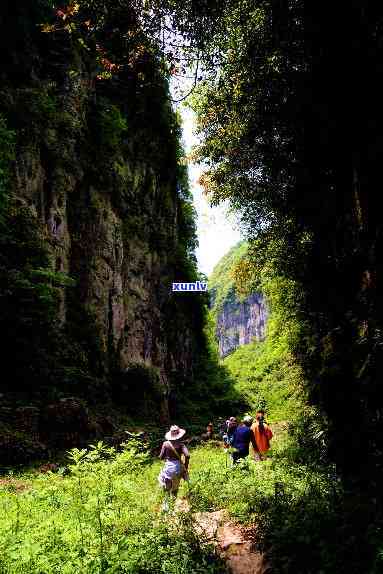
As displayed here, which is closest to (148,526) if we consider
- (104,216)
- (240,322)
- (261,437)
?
(261,437)

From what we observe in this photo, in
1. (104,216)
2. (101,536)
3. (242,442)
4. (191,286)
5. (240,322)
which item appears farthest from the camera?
(240,322)

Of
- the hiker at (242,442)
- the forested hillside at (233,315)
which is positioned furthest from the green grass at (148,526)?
the forested hillside at (233,315)

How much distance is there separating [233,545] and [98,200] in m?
17.8

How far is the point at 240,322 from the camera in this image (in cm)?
13712

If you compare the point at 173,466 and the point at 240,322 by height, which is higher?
the point at 240,322

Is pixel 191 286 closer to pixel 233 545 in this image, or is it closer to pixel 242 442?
pixel 242 442

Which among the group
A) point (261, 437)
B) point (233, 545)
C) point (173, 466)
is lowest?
point (233, 545)

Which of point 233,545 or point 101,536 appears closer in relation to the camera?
point 101,536

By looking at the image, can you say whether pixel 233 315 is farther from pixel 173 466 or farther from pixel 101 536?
pixel 101 536

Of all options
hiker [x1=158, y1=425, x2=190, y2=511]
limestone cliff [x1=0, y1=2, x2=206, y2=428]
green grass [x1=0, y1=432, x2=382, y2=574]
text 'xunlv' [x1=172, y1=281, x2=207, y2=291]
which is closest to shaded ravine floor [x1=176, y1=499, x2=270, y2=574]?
green grass [x1=0, y1=432, x2=382, y2=574]

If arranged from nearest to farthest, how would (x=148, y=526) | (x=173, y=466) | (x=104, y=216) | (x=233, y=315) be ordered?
(x=148, y=526)
(x=173, y=466)
(x=104, y=216)
(x=233, y=315)

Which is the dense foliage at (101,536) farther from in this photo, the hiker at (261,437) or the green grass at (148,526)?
the hiker at (261,437)

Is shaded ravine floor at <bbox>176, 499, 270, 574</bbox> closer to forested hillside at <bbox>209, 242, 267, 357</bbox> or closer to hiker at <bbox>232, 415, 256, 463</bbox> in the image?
hiker at <bbox>232, 415, 256, 463</bbox>

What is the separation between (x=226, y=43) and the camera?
22.9ft
